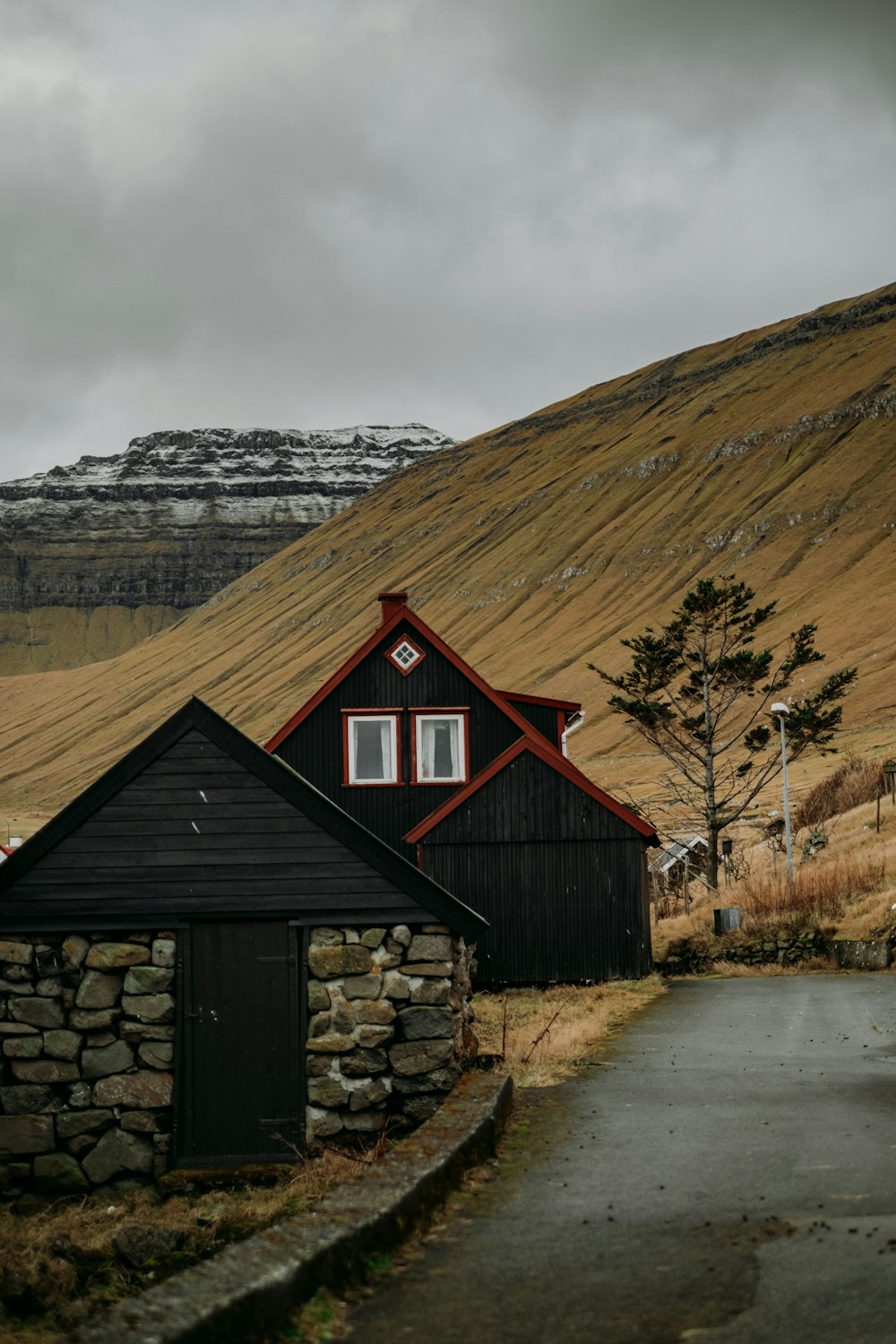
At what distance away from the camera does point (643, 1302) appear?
715cm

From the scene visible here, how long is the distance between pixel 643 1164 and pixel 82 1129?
19.8ft

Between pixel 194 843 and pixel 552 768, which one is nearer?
pixel 194 843

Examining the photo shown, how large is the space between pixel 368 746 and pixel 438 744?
1.50 metres

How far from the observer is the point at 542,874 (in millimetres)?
27359

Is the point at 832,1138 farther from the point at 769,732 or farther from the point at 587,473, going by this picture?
the point at 587,473

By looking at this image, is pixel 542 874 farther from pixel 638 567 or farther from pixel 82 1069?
pixel 638 567

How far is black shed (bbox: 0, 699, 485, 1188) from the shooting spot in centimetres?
1388

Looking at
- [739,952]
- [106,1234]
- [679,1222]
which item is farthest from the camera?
[739,952]

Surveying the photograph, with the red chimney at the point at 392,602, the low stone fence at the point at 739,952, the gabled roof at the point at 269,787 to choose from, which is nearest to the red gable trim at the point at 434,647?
Result: the red chimney at the point at 392,602

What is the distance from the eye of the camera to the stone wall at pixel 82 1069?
45.6 feet

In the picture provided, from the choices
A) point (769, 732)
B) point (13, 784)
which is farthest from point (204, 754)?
point (13, 784)

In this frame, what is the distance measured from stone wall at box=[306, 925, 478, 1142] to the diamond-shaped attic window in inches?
619

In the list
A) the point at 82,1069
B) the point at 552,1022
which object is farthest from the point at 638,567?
the point at 82,1069

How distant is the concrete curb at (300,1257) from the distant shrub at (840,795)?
40.5m
